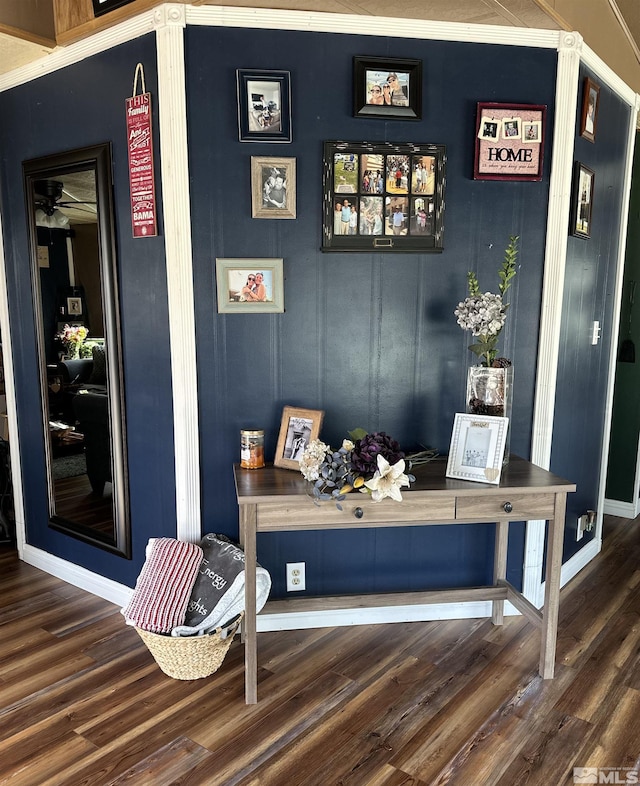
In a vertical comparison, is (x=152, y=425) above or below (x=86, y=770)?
above

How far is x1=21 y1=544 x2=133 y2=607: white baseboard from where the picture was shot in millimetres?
2799

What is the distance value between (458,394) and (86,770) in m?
1.96

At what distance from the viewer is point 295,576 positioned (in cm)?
259

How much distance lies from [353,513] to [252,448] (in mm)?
515

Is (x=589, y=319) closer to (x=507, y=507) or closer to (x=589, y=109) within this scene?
(x=589, y=109)

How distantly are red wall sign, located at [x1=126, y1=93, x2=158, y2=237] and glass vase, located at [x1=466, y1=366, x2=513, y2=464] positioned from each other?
1444mm

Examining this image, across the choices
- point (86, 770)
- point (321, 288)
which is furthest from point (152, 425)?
point (86, 770)

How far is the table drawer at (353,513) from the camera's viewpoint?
2.07 meters

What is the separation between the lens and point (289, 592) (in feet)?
8.52

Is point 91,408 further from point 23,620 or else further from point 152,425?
point 23,620

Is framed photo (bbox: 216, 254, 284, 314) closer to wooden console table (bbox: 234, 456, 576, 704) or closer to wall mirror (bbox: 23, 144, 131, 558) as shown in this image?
wall mirror (bbox: 23, 144, 131, 558)

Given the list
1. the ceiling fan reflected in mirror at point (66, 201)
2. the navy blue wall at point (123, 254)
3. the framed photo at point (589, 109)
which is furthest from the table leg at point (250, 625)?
the framed photo at point (589, 109)

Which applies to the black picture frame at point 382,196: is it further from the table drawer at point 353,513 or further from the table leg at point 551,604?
the table leg at point 551,604

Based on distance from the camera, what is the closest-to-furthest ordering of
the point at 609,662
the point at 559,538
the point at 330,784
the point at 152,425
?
the point at 330,784, the point at 559,538, the point at 609,662, the point at 152,425
